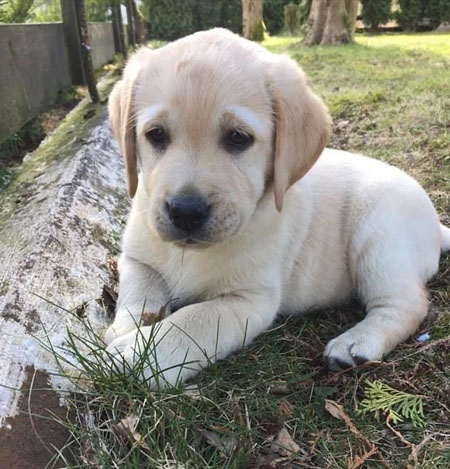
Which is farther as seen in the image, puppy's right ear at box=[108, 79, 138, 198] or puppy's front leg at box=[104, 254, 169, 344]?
puppy's right ear at box=[108, 79, 138, 198]

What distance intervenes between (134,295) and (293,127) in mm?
1074

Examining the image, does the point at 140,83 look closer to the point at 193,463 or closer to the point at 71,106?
the point at 193,463

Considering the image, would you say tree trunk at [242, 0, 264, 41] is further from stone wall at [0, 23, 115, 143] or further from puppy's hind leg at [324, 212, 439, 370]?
puppy's hind leg at [324, 212, 439, 370]

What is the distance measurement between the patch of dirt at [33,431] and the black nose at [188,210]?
2.60ft

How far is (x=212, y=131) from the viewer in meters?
2.43

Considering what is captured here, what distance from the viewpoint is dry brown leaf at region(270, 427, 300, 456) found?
2059 millimetres

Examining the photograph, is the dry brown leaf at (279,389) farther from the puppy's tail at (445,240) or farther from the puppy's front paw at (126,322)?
the puppy's tail at (445,240)

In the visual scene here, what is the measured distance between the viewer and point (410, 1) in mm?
25844

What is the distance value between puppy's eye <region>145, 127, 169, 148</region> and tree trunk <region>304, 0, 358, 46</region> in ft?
53.0

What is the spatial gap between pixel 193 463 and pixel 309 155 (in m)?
1.44

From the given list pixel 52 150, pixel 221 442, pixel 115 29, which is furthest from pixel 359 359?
pixel 115 29

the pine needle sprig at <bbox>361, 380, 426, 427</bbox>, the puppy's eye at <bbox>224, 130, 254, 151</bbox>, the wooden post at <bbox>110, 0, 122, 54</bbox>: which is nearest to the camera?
the pine needle sprig at <bbox>361, 380, 426, 427</bbox>

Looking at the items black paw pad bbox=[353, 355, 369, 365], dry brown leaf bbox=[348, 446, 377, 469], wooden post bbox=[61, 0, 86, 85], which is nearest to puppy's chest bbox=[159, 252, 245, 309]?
black paw pad bbox=[353, 355, 369, 365]

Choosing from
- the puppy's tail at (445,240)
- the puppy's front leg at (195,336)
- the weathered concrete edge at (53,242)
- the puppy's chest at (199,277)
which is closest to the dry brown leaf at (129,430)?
the puppy's front leg at (195,336)
